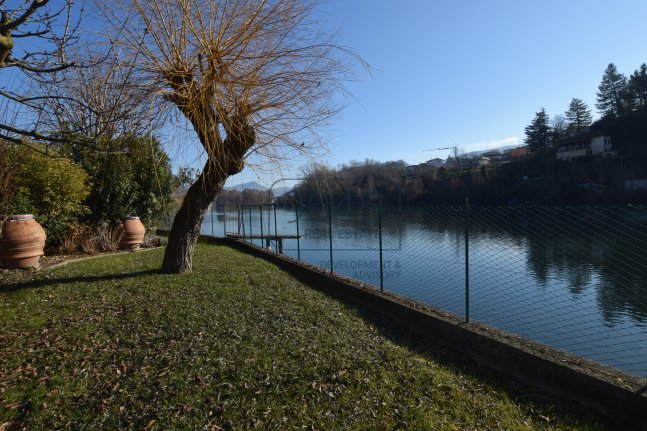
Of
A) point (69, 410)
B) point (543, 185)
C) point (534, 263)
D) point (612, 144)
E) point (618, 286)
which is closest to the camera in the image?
point (69, 410)

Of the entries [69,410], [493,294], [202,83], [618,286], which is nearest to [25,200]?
[202,83]

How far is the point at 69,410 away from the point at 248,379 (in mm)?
1155

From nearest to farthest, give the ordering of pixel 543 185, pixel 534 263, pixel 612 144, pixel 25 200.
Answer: pixel 25 200 < pixel 534 263 < pixel 543 185 < pixel 612 144

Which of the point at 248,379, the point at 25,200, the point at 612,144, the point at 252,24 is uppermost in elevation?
the point at 612,144

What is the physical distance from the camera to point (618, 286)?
36.8ft

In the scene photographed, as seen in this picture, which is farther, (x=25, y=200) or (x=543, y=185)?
(x=543, y=185)

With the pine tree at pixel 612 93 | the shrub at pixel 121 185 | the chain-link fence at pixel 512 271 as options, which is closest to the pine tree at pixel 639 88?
the pine tree at pixel 612 93

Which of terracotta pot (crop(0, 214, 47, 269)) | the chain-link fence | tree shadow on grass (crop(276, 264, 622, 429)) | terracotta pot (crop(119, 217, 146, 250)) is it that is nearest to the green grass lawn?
tree shadow on grass (crop(276, 264, 622, 429))

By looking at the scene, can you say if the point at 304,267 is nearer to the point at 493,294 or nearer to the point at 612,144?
the point at 493,294

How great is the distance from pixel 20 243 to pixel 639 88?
185ft

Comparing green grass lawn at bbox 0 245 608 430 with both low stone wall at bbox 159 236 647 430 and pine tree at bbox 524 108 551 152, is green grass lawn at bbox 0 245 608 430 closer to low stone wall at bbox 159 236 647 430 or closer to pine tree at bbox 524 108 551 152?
low stone wall at bbox 159 236 647 430

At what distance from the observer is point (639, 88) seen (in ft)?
142

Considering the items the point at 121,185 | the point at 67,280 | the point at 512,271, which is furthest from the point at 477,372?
the point at 121,185

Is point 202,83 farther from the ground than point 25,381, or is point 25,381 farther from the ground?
point 202,83
